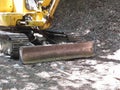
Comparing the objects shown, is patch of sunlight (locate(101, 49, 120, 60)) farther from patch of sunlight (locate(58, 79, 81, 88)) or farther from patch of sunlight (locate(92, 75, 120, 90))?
patch of sunlight (locate(58, 79, 81, 88))

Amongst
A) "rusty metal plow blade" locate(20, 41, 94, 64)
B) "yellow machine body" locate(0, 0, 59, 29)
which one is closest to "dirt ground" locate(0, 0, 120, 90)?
"rusty metal plow blade" locate(20, 41, 94, 64)

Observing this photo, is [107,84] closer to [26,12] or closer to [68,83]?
[68,83]

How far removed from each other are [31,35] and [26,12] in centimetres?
74

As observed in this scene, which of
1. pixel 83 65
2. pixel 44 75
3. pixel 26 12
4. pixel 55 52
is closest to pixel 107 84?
pixel 44 75

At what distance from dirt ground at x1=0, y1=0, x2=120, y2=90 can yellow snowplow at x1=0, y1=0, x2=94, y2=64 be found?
0.23 metres

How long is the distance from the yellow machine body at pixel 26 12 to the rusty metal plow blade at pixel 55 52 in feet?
2.96

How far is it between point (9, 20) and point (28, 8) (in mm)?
612

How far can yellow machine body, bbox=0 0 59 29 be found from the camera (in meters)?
8.82

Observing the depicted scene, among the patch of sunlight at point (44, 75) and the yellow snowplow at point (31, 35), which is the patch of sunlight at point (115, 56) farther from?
the patch of sunlight at point (44, 75)

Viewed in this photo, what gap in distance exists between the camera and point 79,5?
12.6m

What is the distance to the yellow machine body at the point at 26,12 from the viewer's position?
882cm

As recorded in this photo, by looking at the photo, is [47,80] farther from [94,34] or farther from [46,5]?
[94,34]

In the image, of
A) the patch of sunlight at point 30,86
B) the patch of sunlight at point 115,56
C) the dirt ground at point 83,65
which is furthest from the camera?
the patch of sunlight at point 115,56

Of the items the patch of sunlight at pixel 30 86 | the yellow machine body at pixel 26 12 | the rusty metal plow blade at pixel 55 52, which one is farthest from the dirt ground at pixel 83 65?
the yellow machine body at pixel 26 12
